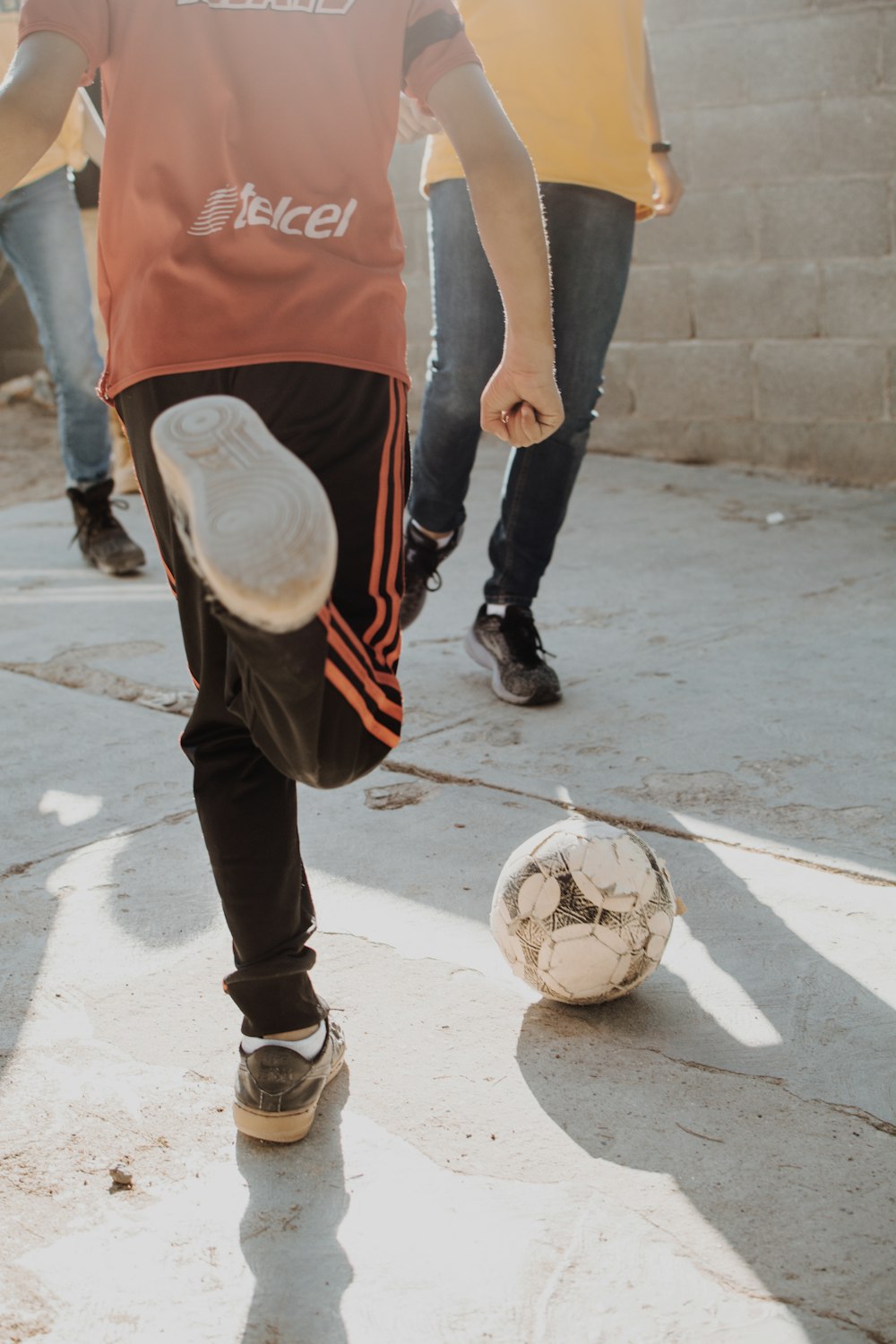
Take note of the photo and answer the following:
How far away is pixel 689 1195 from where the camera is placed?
4.49 ft

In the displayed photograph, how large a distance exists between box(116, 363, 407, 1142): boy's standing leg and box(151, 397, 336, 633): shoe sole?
199 millimetres

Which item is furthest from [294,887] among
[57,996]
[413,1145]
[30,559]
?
[30,559]

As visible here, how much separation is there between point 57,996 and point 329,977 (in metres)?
0.36

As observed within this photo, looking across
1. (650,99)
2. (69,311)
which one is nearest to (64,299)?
(69,311)

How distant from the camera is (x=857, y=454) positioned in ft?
17.4

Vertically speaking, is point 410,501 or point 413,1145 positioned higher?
point 410,501

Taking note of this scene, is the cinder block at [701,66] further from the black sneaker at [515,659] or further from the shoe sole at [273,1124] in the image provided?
the shoe sole at [273,1124]

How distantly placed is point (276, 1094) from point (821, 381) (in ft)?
14.6

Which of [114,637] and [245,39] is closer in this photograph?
[245,39]

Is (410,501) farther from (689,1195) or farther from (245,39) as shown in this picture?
(689,1195)

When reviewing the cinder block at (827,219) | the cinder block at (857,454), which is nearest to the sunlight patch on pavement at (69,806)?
the cinder block at (857,454)

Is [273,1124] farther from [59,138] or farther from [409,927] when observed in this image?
[59,138]

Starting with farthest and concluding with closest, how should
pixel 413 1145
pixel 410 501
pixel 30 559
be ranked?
pixel 30 559, pixel 410 501, pixel 413 1145

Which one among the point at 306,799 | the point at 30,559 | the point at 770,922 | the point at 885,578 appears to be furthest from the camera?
the point at 30,559
